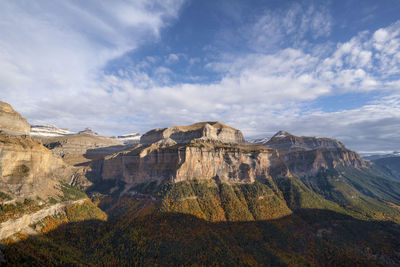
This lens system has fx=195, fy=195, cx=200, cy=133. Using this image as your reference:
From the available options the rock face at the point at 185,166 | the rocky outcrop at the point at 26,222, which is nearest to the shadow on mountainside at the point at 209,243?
the rocky outcrop at the point at 26,222

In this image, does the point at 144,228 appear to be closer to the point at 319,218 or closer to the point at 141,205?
the point at 141,205

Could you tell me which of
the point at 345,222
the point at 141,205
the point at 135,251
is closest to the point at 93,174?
the point at 141,205

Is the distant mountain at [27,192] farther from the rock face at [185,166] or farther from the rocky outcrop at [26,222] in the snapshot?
the rock face at [185,166]

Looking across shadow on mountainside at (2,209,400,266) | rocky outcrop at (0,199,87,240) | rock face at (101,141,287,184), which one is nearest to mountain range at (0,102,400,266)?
rocky outcrop at (0,199,87,240)

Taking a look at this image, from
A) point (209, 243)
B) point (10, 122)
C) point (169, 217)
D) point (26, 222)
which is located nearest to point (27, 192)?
point (26, 222)

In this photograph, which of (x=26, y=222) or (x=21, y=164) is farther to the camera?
(x=21, y=164)

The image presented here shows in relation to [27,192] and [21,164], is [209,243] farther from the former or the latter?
[21,164]
